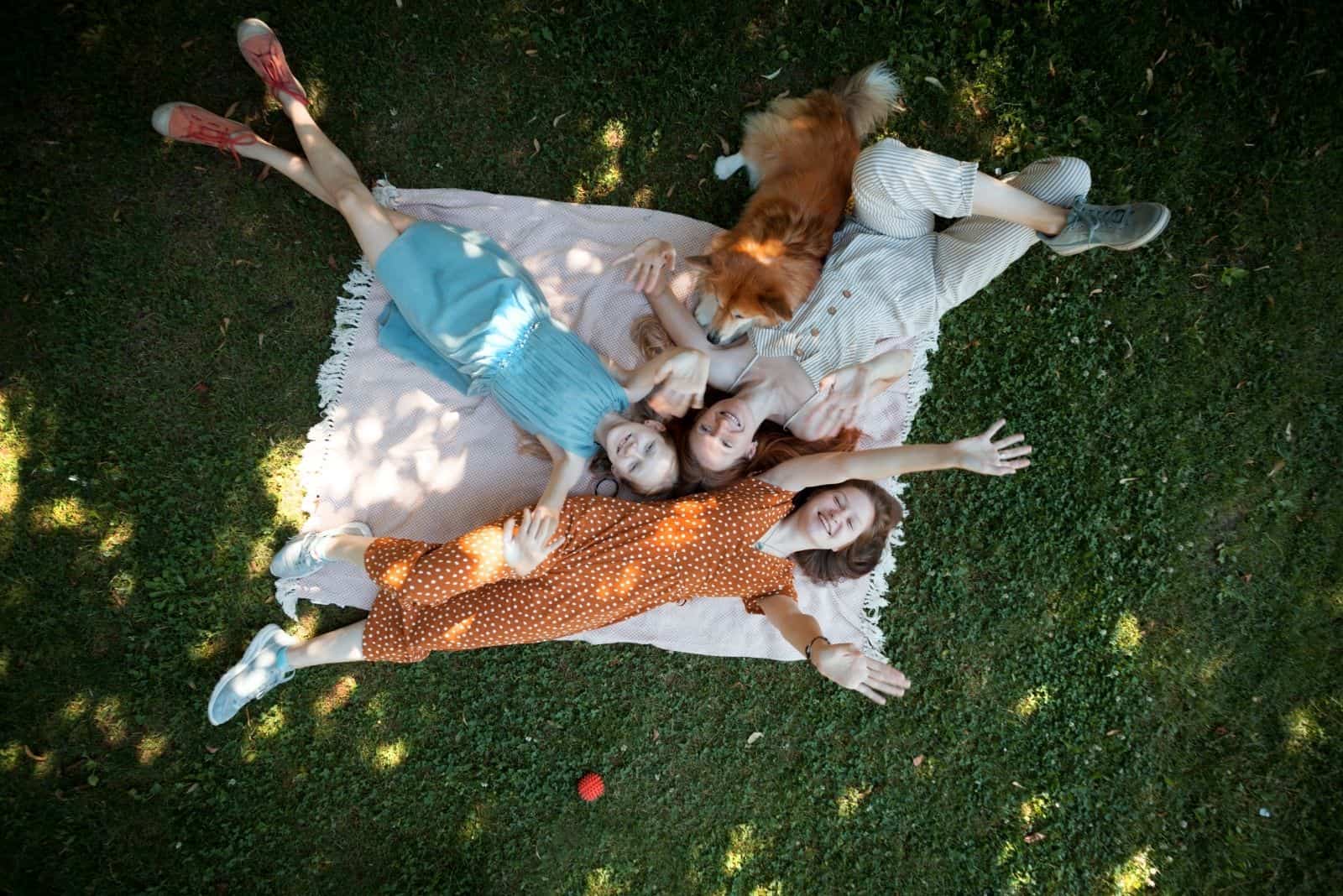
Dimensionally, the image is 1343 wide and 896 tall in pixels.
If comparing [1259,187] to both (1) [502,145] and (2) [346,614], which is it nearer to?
(1) [502,145]

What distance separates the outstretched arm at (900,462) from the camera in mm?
3137

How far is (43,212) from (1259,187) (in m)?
7.21

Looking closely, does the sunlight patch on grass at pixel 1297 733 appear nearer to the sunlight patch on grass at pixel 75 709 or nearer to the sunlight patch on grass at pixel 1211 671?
the sunlight patch on grass at pixel 1211 671

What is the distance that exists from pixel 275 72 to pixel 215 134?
47cm

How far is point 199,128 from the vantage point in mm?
3664

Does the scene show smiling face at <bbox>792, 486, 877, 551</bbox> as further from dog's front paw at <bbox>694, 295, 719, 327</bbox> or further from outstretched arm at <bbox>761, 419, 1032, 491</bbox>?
dog's front paw at <bbox>694, 295, 719, 327</bbox>

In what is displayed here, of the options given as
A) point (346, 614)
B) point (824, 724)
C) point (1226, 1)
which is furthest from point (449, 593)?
point (1226, 1)

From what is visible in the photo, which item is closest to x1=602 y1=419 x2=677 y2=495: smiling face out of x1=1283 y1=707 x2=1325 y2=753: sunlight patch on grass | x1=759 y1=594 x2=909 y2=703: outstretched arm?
x1=759 y1=594 x2=909 y2=703: outstretched arm

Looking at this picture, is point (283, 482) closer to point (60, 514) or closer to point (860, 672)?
point (60, 514)

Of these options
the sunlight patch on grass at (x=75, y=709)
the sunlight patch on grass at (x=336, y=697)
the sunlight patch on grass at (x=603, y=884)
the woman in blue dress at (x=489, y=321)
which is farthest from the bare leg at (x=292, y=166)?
the sunlight patch on grass at (x=603, y=884)

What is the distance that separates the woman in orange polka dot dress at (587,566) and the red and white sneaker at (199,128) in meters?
2.19

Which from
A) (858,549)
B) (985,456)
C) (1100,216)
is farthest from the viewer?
(858,549)

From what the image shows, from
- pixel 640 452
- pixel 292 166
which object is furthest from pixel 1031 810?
pixel 292 166

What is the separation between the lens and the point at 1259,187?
436 centimetres
